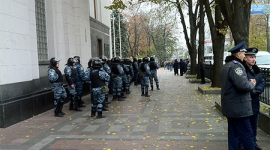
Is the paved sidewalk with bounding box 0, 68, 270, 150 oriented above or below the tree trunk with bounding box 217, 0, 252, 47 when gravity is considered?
below

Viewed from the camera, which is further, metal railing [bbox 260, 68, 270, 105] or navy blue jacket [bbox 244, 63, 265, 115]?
metal railing [bbox 260, 68, 270, 105]

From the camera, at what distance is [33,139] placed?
5887 millimetres

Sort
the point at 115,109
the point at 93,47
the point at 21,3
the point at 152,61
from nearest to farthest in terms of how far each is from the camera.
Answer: the point at 21,3, the point at 115,109, the point at 152,61, the point at 93,47

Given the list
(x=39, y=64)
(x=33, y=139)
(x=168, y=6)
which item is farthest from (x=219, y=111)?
(x=168, y=6)

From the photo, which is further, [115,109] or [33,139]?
[115,109]

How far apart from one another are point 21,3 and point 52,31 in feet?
10.3

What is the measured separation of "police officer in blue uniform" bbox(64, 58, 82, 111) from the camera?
28.6ft

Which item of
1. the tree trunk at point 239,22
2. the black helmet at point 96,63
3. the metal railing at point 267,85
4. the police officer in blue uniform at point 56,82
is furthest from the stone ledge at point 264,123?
the police officer in blue uniform at point 56,82

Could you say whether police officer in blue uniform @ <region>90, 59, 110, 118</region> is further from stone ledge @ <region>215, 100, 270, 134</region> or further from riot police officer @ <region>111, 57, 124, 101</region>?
stone ledge @ <region>215, 100, 270, 134</region>

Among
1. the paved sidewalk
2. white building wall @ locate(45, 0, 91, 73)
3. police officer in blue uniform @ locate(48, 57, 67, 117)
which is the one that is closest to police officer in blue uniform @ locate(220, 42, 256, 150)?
the paved sidewalk

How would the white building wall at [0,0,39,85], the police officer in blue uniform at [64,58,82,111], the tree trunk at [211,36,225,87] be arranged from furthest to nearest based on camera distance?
the tree trunk at [211,36,225,87] → the police officer in blue uniform at [64,58,82,111] → the white building wall at [0,0,39,85]

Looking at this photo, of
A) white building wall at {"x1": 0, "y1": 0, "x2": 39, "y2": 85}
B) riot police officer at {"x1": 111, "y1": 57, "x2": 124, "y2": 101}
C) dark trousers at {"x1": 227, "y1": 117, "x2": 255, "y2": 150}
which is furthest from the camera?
riot police officer at {"x1": 111, "y1": 57, "x2": 124, "y2": 101}

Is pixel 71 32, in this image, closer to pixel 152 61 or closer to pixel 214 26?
pixel 152 61

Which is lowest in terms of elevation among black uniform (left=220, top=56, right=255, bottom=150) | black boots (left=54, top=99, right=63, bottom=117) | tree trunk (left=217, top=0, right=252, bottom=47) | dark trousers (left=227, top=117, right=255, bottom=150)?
black boots (left=54, top=99, right=63, bottom=117)
